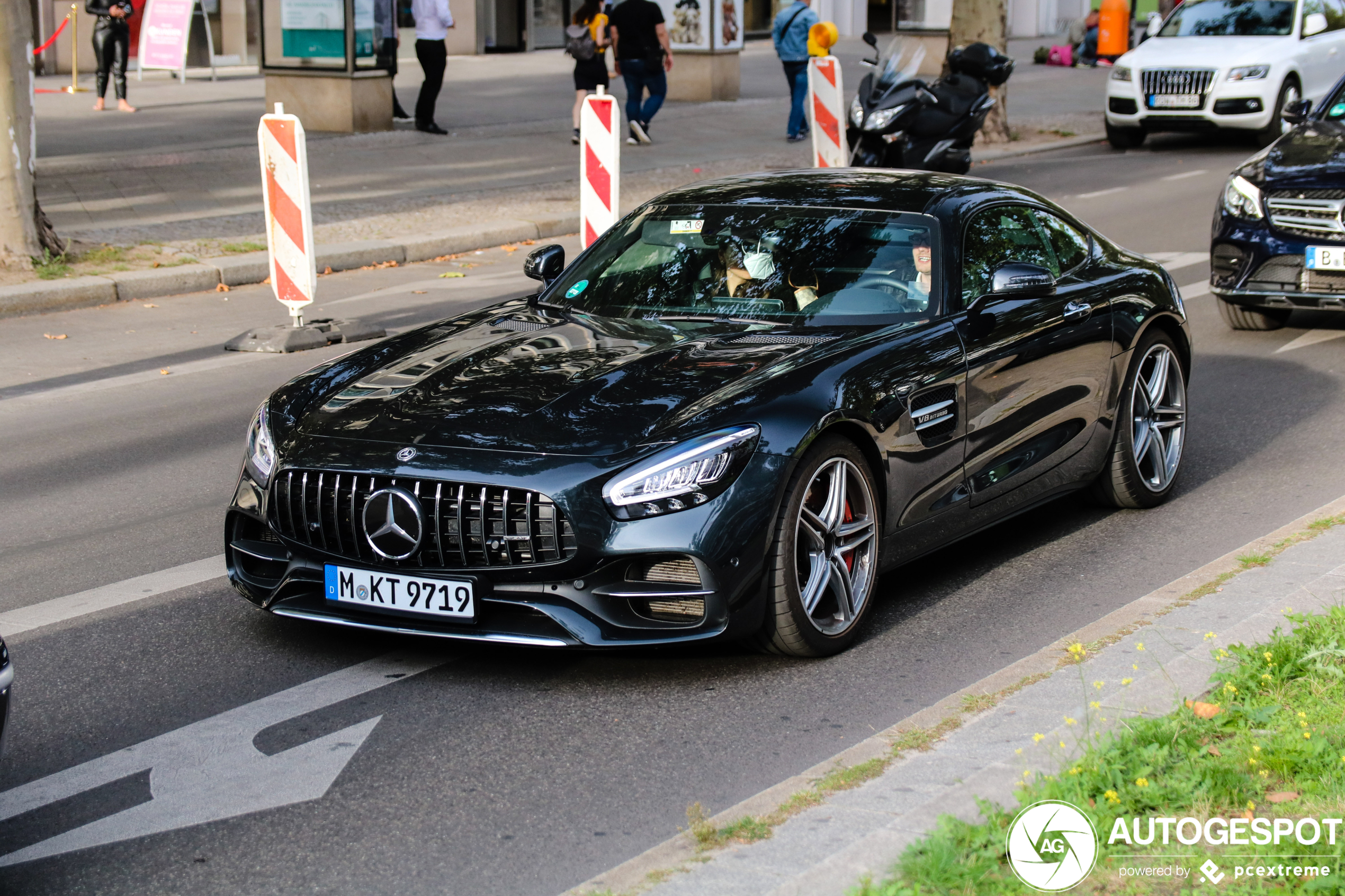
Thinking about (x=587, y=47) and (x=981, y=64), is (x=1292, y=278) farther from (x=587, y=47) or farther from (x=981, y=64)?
(x=587, y=47)

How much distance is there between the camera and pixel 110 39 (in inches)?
860

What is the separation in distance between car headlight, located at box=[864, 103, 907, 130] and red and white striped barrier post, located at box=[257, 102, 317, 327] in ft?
27.5

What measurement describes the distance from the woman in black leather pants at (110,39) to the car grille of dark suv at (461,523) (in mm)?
18644

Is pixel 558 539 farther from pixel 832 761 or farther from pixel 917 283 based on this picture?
pixel 917 283

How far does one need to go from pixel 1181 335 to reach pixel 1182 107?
1673 cm

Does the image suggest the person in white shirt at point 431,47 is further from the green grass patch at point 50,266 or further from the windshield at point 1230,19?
the windshield at point 1230,19

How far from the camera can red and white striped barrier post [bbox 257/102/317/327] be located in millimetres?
10773

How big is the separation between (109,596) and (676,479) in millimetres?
2341

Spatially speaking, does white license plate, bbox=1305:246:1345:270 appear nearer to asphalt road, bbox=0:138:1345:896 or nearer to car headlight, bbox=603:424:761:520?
asphalt road, bbox=0:138:1345:896

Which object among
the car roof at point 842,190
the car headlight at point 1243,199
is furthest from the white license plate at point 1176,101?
the car roof at point 842,190

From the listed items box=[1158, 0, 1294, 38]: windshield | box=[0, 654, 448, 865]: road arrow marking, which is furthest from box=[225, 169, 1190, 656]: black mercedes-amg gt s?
box=[1158, 0, 1294, 38]: windshield

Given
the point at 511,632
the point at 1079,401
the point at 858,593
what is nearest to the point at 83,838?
the point at 511,632

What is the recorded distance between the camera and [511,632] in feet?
16.0

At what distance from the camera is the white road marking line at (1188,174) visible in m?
20.1
